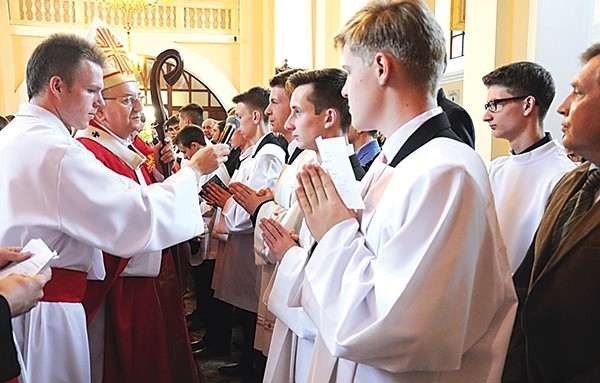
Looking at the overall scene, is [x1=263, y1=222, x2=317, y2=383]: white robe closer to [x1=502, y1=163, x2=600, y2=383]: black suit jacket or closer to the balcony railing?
[x1=502, y1=163, x2=600, y2=383]: black suit jacket

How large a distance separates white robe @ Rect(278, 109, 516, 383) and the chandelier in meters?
11.5

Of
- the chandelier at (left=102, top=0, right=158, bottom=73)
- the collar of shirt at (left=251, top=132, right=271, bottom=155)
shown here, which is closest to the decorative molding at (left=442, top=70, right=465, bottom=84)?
the collar of shirt at (left=251, top=132, right=271, bottom=155)

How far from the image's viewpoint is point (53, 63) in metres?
2.26

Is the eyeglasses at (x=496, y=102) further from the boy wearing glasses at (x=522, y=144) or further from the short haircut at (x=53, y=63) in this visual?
the short haircut at (x=53, y=63)

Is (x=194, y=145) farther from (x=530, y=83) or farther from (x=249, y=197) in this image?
(x=530, y=83)

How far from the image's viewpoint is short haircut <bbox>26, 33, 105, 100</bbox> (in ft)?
7.41

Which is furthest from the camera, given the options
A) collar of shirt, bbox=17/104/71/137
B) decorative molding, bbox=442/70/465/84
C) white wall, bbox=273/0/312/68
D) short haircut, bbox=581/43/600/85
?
white wall, bbox=273/0/312/68

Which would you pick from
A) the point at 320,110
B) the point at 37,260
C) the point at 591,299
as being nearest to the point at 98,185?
the point at 37,260

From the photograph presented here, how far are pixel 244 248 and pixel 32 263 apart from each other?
214 centimetres

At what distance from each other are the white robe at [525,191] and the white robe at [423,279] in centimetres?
139

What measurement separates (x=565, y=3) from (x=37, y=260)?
4.02m

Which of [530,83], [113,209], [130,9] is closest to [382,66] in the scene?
[113,209]

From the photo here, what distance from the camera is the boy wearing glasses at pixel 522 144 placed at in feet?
8.96

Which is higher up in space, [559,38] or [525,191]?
[559,38]
